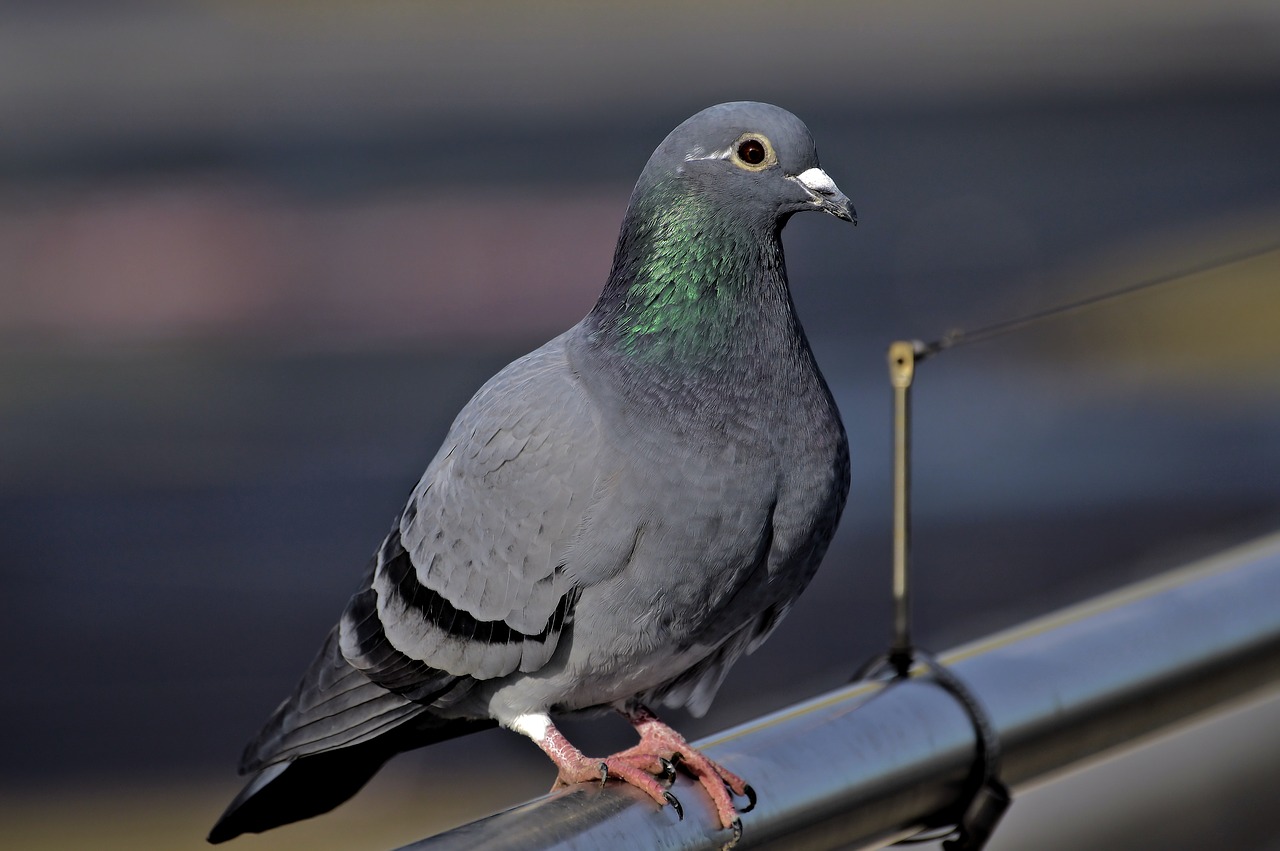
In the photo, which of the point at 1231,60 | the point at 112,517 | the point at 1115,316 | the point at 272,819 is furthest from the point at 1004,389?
the point at 272,819

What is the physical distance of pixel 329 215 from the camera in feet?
47.8

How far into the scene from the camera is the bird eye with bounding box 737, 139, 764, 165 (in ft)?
6.66

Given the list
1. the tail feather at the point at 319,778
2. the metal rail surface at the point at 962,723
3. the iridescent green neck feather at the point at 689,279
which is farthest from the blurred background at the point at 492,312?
the iridescent green neck feather at the point at 689,279

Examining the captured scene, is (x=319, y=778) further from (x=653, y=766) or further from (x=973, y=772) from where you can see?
(x=973, y=772)

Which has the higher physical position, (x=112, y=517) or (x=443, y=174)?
(x=443, y=174)

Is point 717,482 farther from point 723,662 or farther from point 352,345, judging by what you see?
point 352,345

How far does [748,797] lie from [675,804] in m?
0.09

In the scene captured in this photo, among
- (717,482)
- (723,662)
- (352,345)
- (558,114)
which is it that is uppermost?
(558,114)

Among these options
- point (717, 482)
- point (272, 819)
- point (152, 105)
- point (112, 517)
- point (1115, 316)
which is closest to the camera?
point (717, 482)

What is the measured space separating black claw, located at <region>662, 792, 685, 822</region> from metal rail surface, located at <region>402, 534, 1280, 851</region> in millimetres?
12

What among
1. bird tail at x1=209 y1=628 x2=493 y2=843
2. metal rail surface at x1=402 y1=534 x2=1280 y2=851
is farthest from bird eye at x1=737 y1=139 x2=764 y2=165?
bird tail at x1=209 y1=628 x2=493 y2=843

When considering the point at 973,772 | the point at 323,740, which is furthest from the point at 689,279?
the point at 323,740

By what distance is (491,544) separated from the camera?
7.27 ft

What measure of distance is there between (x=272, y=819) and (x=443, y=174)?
12.9 m
